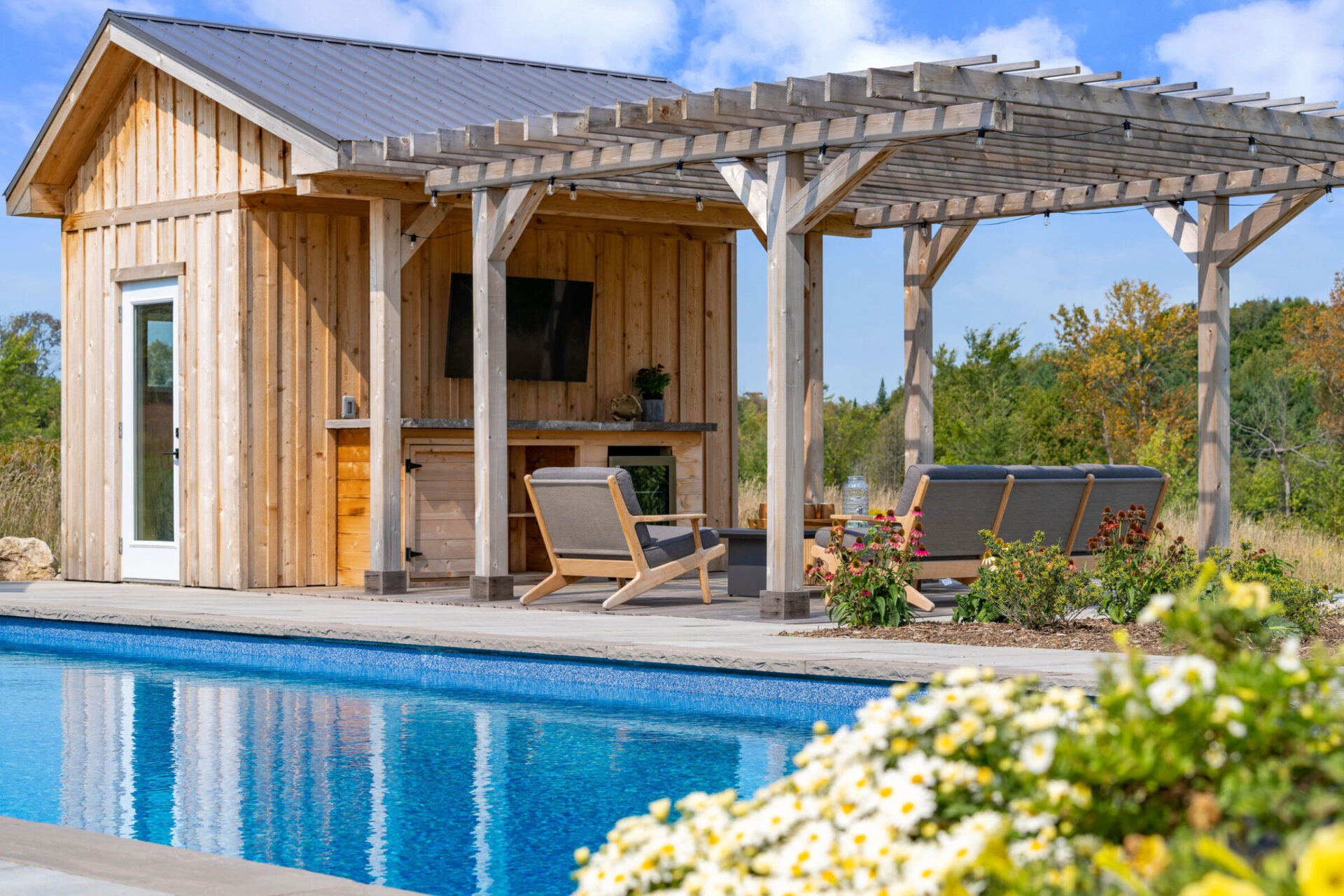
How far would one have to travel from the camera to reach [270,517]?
11047 millimetres

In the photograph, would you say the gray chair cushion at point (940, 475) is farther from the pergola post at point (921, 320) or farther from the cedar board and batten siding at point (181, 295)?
the cedar board and batten siding at point (181, 295)

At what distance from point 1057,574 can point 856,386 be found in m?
23.3

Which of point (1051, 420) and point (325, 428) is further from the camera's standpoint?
point (1051, 420)

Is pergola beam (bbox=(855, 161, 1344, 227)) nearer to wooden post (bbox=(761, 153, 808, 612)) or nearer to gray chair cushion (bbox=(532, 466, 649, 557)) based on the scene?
wooden post (bbox=(761, 153, 808, 612))

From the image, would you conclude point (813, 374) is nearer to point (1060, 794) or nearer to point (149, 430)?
point (149, 430)

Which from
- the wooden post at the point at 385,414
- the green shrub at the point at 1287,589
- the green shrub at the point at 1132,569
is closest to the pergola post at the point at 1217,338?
the green shrub at the point at 1132,569

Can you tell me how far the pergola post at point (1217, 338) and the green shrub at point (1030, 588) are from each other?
3353 millimetres

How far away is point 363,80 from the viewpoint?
11969 mm

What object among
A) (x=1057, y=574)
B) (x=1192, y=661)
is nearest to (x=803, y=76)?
(x=1057, y=574)

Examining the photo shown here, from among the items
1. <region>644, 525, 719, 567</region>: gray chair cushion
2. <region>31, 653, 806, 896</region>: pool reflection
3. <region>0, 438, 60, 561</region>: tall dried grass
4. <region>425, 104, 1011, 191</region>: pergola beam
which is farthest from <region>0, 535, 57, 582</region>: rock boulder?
<region>644, 525, 719, 567</region>: gray chair cushion

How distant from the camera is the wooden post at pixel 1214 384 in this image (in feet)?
34.8

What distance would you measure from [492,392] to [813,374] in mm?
3487

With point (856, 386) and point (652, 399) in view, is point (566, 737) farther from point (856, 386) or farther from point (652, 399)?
point (856, 386)

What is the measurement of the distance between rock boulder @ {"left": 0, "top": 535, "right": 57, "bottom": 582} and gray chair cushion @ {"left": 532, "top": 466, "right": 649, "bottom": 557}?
17.6 ft
